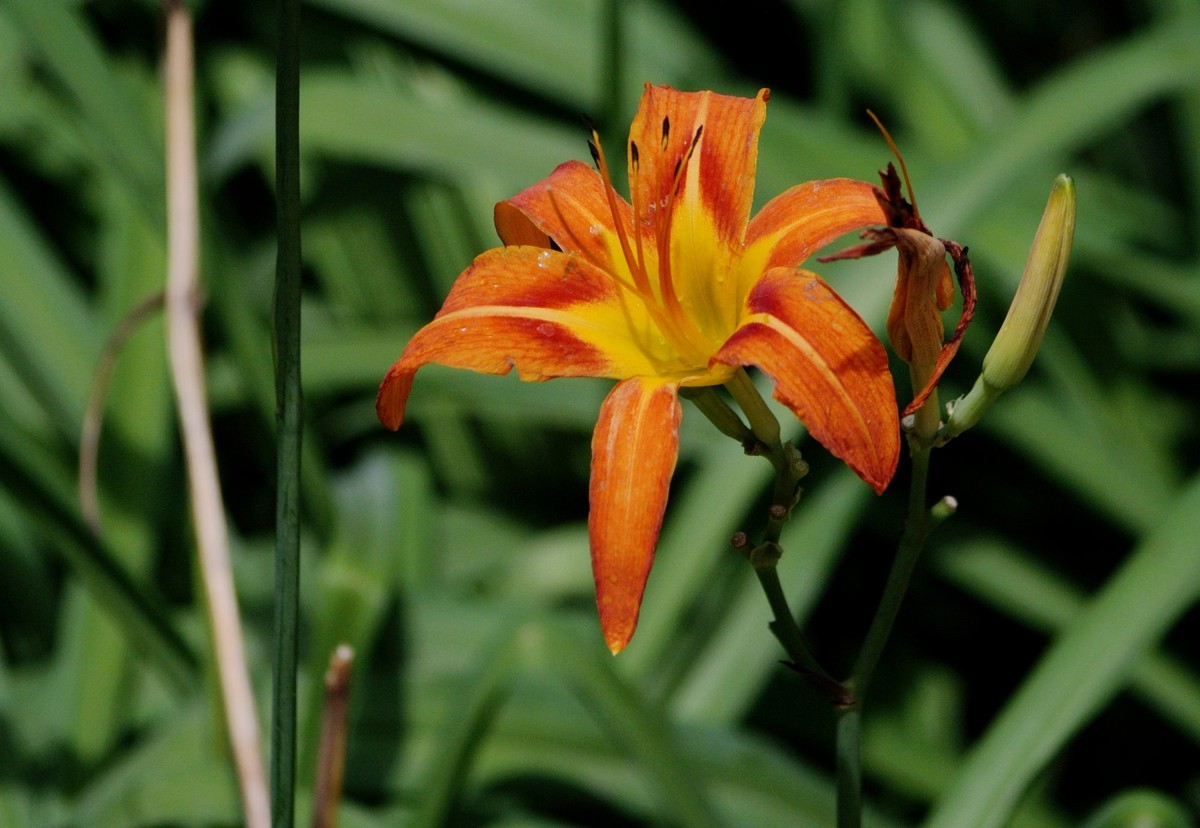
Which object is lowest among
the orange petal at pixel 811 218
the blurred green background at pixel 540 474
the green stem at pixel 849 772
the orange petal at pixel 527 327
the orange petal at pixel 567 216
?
the blurred green background at pixel 540 474

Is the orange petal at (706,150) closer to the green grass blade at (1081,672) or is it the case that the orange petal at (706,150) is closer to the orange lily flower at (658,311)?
the orange lily flower at (658,311)

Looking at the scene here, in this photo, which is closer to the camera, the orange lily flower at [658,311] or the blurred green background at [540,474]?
the orange lily flower at [658,311]

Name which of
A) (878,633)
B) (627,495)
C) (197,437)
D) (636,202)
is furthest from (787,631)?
(197,437)

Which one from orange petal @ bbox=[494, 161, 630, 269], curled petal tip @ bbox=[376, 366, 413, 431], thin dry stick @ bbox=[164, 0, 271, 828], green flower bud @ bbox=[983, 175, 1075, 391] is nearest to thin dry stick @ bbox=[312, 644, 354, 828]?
thin dry stick @ bbox=[164, 0, 271, 828]

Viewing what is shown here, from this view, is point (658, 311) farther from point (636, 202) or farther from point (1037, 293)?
point (1037, 293)

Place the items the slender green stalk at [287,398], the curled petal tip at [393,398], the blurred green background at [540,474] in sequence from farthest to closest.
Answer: the blurred green background at [540,474], the curled petal tip at [393,398], the slender green stalk at [287,398]

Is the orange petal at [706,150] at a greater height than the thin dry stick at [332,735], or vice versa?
the orange petal at [706,150]

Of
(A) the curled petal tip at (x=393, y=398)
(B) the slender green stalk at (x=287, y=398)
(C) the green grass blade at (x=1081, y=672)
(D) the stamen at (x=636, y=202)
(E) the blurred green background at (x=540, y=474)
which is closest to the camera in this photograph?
(B) the slender green stalk at (x=287, y=398)

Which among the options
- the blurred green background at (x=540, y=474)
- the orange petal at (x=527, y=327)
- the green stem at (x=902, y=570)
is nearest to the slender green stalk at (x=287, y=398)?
the orange petal at (x=527, y=327)

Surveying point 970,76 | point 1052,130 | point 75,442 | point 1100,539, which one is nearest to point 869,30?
point 970,76
